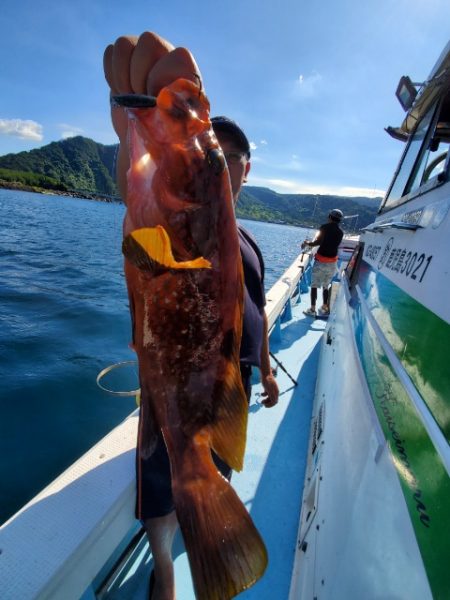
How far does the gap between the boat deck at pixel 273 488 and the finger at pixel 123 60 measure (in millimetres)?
2605

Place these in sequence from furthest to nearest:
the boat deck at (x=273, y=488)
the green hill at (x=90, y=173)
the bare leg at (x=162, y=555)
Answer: the green hill at (x=90, y=173)
the boat deck at (x=273, y=488)
the bare leg at (x=162, y=555)

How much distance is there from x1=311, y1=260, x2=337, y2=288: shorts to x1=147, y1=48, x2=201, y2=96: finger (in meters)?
6.64

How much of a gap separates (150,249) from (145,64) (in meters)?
0.70

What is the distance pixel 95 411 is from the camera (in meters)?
4.29

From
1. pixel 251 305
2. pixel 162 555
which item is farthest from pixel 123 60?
pixel 162 555

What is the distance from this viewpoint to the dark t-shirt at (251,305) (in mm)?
1799

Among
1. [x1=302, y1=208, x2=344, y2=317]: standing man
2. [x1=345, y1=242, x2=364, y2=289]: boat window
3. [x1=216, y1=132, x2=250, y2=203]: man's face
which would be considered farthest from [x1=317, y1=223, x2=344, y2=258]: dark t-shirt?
[x1=216, y1=132, x2=250, y2=203]: man's face

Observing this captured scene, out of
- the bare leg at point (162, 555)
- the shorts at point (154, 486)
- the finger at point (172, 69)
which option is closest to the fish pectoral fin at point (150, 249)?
the finger at point (172, 69)

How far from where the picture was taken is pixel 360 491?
140 centimetres

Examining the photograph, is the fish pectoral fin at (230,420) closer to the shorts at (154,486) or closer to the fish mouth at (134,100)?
the shorts at (154,486)

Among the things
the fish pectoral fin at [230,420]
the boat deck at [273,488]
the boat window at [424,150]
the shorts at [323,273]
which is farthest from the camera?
the shorts at [323,273]

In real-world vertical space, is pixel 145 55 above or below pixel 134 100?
above

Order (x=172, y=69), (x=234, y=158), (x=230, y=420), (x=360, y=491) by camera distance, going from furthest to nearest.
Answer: (x=234, y=158) → (x=360, y=491) → (x=230, y=420) → (x=172, y=69)

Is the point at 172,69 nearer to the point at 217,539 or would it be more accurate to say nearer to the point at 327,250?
the point at 217,539
